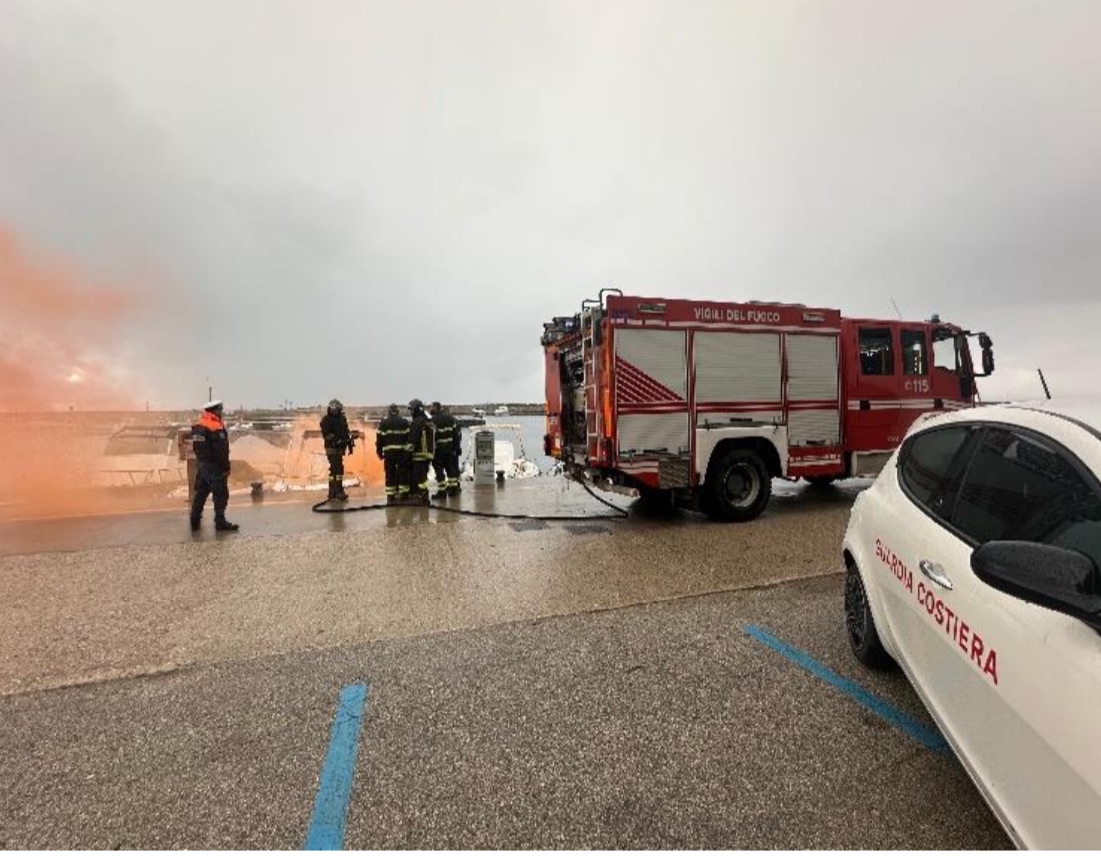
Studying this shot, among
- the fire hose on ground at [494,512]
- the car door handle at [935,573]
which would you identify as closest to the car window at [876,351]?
the fire hose on ground at [494,512]

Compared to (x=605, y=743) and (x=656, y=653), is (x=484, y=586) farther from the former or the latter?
(x=605, y=743)

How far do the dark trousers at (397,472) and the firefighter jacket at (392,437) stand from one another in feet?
0.29

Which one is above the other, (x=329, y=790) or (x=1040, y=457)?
(x=1040, y=457)

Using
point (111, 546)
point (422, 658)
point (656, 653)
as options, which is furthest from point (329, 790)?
point (111, 546)

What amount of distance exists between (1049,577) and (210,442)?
8.15m

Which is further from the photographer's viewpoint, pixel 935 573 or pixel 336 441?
pixel 336 441

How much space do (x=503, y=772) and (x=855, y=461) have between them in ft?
24.7

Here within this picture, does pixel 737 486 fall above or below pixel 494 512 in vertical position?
above

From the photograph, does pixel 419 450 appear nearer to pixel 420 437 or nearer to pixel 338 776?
pixel 420 437

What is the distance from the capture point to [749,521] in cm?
739

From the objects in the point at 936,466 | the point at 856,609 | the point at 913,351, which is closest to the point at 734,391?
the point at 913,351

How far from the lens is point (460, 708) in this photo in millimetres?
2930

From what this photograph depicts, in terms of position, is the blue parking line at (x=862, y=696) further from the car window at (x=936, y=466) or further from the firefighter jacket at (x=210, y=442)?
the firefighter jacket at (x=210, y=442)

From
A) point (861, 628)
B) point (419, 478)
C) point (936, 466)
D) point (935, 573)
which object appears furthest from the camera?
point (419, 478)
